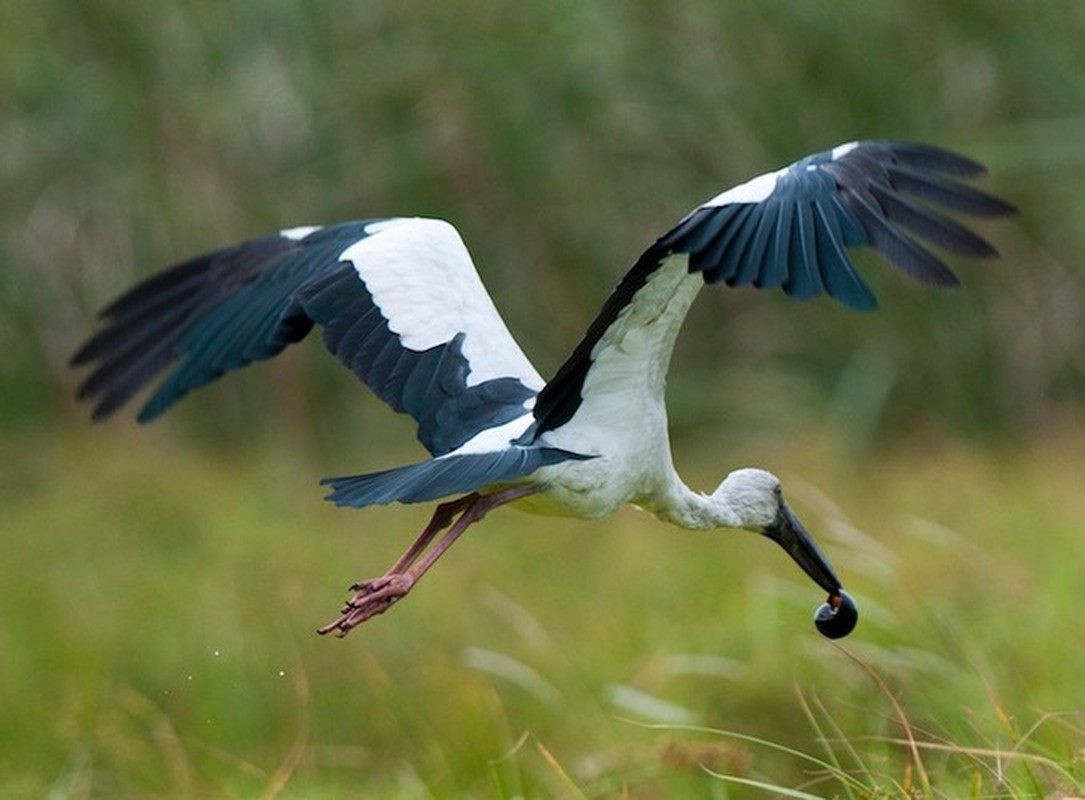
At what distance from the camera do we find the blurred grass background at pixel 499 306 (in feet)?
27.5

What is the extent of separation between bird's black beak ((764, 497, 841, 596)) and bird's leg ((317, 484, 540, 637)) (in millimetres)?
799

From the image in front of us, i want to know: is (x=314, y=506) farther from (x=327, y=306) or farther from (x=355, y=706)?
(x=327, y=306)

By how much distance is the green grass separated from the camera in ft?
19.0

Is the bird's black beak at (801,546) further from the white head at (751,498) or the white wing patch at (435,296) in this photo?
the white wing patch at (435,296)

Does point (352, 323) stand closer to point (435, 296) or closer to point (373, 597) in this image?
point (435, 296)

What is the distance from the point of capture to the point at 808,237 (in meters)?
4.57

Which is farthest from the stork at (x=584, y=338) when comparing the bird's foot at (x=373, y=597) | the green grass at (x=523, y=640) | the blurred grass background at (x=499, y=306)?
the blurred grass background at (x=499, y=306)

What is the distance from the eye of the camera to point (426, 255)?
5.52m

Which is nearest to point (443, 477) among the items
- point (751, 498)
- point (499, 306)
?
point (751, 498)

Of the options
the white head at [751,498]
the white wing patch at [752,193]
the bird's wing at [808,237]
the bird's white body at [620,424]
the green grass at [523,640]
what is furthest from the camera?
the green grass at [523,640]

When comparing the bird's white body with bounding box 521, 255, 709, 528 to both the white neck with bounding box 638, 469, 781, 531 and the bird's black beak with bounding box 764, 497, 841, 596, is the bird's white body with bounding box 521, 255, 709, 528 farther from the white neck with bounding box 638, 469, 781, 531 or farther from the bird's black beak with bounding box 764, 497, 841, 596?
the bird's black beak with bounding box 764, 497, 841, 596

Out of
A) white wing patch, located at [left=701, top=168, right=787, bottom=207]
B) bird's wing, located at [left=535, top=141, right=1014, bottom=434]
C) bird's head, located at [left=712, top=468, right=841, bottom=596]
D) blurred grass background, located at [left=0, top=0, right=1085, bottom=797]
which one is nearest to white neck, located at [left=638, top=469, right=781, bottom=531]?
bird's head, located at [left=712, top=468, right=841, bottom=596]

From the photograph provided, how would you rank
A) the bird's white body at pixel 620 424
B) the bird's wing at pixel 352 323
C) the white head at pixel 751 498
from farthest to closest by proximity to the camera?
the white head at pixel 751 498 → the bird's wing at pixel 352 323 → the bird's white body at pixel 620 424

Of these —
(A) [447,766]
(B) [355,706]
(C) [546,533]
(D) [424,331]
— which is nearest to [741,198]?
(D) [424,331]
